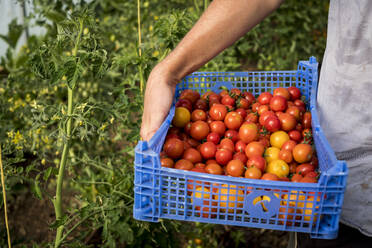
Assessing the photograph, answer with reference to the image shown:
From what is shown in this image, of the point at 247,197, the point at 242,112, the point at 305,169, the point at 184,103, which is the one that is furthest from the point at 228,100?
the point at 247,197

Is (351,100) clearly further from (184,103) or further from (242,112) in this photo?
(184,103)

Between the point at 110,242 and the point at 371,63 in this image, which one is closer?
the point at 371,63

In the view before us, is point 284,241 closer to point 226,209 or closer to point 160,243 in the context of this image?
point 160,243

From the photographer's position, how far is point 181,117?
162cm

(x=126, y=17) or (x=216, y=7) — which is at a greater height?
(x=126, y=17)

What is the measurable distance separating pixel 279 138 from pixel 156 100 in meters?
0.52

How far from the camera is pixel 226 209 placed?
3.95ft

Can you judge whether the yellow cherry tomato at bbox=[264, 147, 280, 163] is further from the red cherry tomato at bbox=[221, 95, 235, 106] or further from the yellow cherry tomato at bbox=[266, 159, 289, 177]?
the red cherry tomato at bbox=[221, 95, 235, 106]

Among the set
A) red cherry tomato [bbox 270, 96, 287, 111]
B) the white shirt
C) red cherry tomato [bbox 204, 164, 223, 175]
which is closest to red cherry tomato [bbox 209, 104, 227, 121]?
red cherry tomato [bbox 270, 96, 287, 111]

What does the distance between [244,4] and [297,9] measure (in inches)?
129

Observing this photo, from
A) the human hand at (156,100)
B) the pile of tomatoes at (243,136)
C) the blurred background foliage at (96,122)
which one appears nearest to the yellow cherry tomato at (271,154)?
the pile of tomatoes at (243,136)

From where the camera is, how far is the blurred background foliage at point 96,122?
177 cm

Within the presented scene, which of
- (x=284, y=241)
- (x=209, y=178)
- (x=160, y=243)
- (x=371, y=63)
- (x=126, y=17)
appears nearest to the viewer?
(x=209, y=178)

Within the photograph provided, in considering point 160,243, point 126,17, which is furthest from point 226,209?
point 126,17
